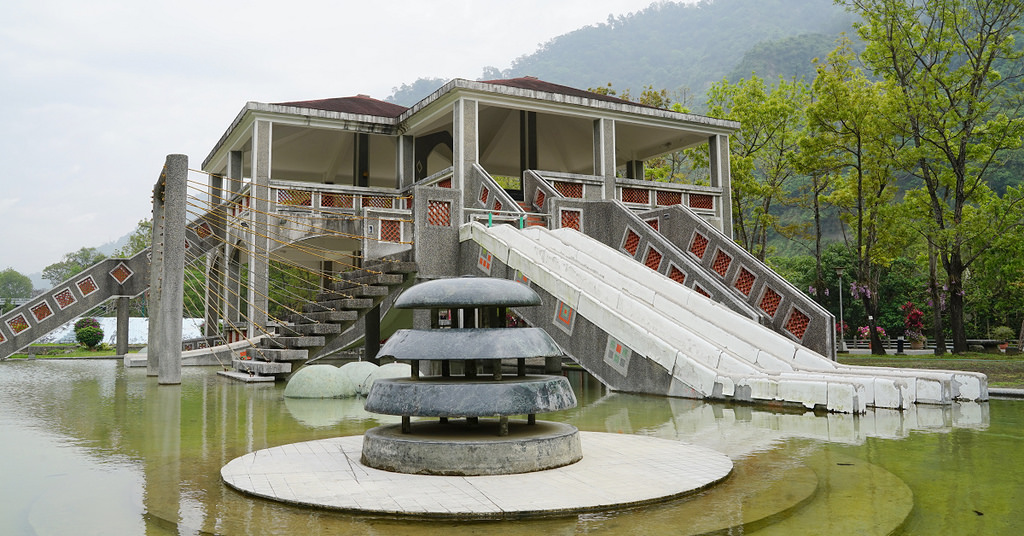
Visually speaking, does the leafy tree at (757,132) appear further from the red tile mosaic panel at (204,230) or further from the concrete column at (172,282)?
the concrete column at (172,282)

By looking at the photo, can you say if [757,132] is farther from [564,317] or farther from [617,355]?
[617,355]

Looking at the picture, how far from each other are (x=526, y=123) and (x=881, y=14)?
11647 millimetres

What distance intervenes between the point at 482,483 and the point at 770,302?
1208 cm

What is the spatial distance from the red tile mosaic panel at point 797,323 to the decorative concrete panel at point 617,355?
5.33 metres

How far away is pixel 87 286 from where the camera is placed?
2180 cm

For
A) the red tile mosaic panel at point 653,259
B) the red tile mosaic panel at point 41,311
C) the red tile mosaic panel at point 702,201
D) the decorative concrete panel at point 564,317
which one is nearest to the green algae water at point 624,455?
the decorative concrete panel at point 564,317

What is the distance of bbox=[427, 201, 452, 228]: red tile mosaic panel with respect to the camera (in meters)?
15.1

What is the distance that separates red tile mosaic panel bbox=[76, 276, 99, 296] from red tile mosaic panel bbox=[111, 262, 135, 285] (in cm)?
58

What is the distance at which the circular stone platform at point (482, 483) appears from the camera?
4559 millimetres

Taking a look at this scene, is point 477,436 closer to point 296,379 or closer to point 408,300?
point 408,300

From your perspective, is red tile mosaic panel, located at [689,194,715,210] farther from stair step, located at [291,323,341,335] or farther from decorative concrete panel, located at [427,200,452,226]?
stair step, located at [291,323,341,335]

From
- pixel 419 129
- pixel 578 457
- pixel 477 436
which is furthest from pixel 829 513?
pixel 419 129

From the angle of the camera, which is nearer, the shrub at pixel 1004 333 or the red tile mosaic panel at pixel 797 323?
the red tile mosaic panel at pixel 797 323

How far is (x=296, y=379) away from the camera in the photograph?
12.3 meters
